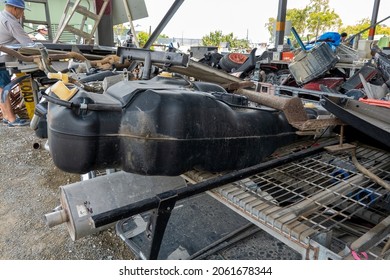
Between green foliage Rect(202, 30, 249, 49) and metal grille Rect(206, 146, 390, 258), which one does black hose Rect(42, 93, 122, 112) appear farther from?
green foliage Rect(202, 30, 249, 49)

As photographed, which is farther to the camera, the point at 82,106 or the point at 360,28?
the point at 360,28

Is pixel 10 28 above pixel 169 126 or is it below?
above

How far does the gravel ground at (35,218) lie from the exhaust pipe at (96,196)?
86 cm

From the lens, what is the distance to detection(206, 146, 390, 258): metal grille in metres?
1.01

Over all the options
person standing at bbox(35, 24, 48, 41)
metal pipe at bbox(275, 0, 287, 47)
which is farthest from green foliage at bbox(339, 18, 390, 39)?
person standing at bbox(35, 24, 48, 41)

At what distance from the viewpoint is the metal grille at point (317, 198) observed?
1010 millimetres

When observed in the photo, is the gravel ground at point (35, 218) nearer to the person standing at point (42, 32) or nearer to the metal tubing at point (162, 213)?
the metal tubing at point (162, 213)

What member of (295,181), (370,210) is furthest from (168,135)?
(370,210)

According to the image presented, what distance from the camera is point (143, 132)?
1093mm

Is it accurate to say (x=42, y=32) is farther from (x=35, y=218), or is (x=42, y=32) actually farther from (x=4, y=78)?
(x=35, y=218)

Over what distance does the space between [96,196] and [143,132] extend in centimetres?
37

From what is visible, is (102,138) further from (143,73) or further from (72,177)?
(72,177)

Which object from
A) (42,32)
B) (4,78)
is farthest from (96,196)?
(42,32)

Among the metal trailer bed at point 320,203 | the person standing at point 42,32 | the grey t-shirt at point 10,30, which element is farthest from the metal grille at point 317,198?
the person standing at point 42,32
